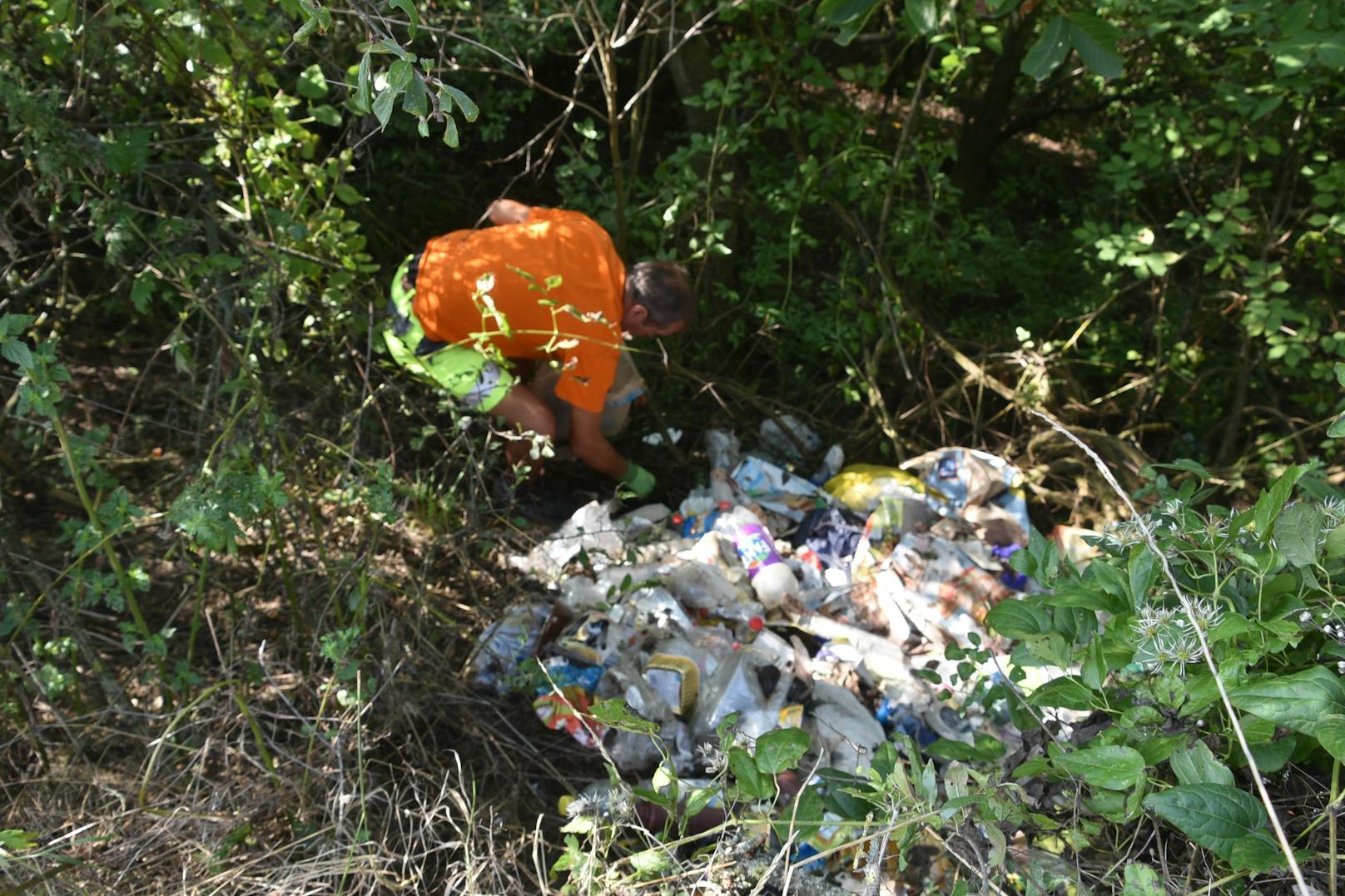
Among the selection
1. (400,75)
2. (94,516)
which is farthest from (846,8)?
(94,516)

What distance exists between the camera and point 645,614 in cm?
290

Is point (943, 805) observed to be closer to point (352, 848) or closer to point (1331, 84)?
point (352, 848)

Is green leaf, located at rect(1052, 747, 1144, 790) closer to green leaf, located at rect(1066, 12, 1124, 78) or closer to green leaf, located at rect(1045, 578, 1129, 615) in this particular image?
green leaf, located at rect(1045, 578, 1129, 615)

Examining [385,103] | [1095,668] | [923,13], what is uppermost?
[923,13]

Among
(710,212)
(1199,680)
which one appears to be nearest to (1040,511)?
(710,212)

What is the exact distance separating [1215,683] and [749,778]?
0.65 meters

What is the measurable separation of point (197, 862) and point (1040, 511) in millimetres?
3046

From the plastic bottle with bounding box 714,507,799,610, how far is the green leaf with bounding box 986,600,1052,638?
1.65 meters

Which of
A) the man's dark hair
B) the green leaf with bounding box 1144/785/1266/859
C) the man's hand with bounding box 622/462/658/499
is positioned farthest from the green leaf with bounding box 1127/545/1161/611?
the man's hand with bounding box 622/462/658/499

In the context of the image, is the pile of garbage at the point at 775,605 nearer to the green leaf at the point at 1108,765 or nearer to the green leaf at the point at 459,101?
the green leaf at the point at 1108,765

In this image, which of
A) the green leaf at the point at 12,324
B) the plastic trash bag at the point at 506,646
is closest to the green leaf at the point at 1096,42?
the plastic trash bag at the point at 506,646

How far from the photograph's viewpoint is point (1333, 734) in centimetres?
105

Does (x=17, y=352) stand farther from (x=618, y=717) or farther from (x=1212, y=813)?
(x=1212, y=813)

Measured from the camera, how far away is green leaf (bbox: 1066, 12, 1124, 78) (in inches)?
92.3
